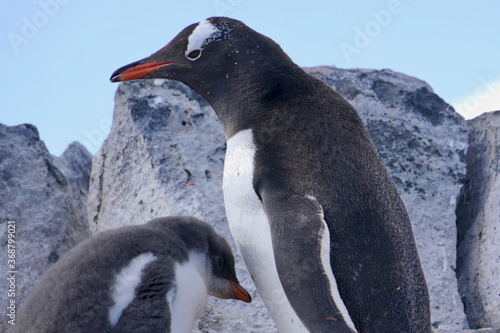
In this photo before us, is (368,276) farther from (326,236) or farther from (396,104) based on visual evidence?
(396,104)

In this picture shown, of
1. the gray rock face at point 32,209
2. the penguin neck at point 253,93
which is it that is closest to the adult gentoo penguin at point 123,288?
the penguin neck at point 253,93

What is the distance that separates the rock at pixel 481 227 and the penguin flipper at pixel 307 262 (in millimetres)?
1842

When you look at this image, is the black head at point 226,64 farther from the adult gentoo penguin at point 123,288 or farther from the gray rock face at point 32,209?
the gray rock face at point 32,209

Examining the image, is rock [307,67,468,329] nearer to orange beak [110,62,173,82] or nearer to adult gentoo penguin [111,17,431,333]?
adult gentoo penguin [111,17,431,333]

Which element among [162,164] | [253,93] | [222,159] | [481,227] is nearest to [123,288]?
[253,93]

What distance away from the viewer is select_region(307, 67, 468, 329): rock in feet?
11.8

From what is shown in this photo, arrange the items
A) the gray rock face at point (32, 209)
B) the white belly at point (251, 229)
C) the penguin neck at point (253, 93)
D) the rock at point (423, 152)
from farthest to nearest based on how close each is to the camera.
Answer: the rock at point (423, 152), the gray rock face at point (32, 209), the penguin neck at point (253, 93), the white belly at point (251, 229)

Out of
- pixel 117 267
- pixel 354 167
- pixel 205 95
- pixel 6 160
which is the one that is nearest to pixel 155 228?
pixel 117 267

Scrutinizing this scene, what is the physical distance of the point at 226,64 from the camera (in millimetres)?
2615

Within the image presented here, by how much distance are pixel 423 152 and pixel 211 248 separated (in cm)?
213

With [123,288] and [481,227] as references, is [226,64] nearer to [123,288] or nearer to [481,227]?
[123,288]

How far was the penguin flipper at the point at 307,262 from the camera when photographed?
195 cm

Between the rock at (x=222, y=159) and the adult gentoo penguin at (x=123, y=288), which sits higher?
the rock at (x=222, y=159)

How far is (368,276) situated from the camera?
209 centimetres
